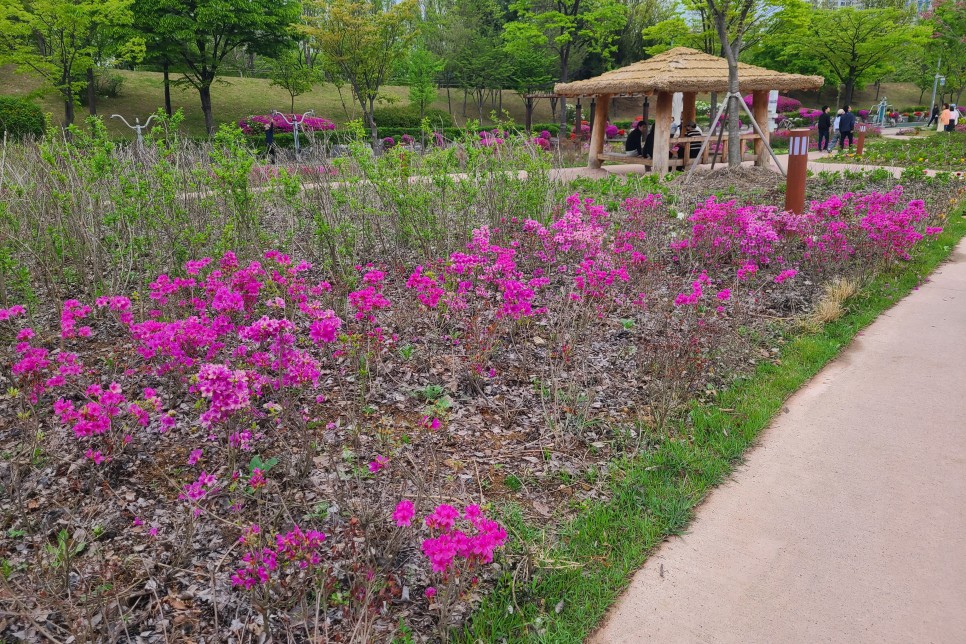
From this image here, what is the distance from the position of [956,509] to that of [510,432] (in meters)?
2.03

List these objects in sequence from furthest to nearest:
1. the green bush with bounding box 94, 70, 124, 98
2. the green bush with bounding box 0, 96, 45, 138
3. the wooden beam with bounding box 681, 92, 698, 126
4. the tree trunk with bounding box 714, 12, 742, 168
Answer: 1. the green bush with bounding box 94, 70, 124, 98
2. the green bush with bounding box 0, 96, 45, 138
3. the wooden beam with bounding box 681, 92, 698, 126
4. the tree trunk with bounding box 714, 12, 742, 168

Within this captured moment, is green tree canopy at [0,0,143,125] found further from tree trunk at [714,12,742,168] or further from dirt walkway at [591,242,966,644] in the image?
dirt walkway at [591,242,966,644]

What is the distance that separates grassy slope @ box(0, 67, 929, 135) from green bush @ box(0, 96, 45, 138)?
164 inches

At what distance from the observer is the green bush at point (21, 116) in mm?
19719

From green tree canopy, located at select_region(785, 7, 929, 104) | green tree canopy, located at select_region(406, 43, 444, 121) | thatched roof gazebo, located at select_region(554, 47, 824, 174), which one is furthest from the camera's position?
green tree canopy, located at select_region(785, 7, 929, 104)

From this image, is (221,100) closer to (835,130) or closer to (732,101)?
(732,101)

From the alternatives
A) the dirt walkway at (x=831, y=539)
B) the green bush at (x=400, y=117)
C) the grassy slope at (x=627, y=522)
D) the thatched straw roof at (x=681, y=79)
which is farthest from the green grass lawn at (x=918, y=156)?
the green bush at (x=400, y=117)

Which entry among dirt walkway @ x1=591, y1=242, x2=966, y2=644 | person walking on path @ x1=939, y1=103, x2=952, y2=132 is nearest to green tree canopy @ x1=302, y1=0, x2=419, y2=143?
dirt walkway @ x1=591, y1=242, x2=966, y2=644

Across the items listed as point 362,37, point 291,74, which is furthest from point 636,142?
point 291,74

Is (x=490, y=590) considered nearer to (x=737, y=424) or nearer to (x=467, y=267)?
(x=737, y=424)

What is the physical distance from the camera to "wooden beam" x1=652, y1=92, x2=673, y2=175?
560 inches

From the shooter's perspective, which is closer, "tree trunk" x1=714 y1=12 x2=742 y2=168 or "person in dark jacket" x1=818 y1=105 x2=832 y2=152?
"tree trunk" x1=714 y1=12 x2=742 y2=168

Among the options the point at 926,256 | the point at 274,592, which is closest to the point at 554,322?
the point at 274,592

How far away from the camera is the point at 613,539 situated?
271 centimetres
